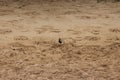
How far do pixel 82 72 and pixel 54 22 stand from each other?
2627 millimetres

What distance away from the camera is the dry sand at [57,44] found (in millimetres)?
3777

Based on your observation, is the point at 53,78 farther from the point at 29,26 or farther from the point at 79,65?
the point at 29,26

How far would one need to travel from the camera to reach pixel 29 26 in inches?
232

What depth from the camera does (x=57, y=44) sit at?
481cm

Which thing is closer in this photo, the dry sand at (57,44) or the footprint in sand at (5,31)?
the dry sand at (57,44)

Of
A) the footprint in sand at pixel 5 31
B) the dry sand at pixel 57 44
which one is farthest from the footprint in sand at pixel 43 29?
the footprint in sand at pixel 5 31

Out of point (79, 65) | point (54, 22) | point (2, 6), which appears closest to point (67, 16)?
point (54, 22)

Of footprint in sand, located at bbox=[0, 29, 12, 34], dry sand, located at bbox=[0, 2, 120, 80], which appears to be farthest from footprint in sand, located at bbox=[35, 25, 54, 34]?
footprint in sand, located at bbox=[0, 29, 12, 34]

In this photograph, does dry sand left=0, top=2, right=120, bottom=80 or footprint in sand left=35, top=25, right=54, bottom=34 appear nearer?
dry sand left=0, top=2, right=120, bottom=80

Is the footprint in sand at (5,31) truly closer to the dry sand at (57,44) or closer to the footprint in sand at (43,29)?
the dry sand at (57,44)

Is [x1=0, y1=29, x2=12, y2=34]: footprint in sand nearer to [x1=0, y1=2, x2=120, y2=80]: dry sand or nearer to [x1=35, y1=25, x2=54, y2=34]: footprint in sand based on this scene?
[x1=0, y1=2, x2=120, y2=80]: dry sand

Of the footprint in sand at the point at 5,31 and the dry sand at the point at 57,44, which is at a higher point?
the footprint in sand at the point at 5,31

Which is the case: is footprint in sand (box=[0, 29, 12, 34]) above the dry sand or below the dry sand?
above

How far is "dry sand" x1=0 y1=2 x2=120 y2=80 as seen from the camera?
3777 mm
